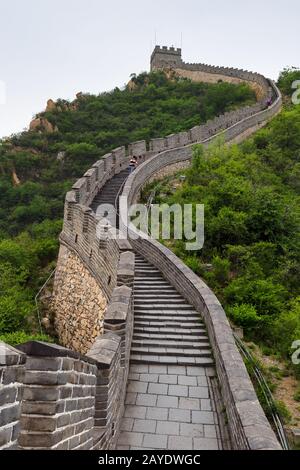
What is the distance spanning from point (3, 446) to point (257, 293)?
810cm

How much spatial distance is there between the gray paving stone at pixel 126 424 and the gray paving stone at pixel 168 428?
384mm

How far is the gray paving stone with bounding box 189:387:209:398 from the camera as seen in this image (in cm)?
609

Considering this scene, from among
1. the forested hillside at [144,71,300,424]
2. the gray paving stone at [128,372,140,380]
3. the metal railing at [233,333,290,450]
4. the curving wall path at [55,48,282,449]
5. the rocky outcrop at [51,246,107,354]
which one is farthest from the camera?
the rocky outcrop at [51,246,107,354]

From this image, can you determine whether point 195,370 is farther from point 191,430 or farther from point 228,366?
point 191,430

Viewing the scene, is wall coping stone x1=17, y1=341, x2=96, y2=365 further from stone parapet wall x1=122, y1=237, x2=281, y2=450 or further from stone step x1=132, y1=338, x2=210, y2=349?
stone step x1=132, y1=338, x2=210, y2=349

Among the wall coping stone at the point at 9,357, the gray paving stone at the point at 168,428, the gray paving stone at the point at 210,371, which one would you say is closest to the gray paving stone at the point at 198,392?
the gray paving stone at the point at 210,371

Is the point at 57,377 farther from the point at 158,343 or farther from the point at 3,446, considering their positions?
the point at 158,343

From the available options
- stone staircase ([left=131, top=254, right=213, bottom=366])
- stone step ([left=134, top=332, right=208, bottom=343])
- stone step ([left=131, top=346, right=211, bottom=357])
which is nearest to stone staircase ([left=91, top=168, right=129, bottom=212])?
stone staircase ([left=131, top=254, right=213, bottom=366])

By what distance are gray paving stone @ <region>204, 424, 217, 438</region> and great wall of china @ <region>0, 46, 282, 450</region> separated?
0.05 feet

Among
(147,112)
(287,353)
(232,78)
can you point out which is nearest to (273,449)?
(287,353)

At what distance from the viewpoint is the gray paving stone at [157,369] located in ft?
21.9

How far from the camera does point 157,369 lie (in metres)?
6.75

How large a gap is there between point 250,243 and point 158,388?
269 inches

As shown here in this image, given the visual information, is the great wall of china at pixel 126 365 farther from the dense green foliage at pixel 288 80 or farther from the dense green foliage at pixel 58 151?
the dense green foliage at pixel 288 80
